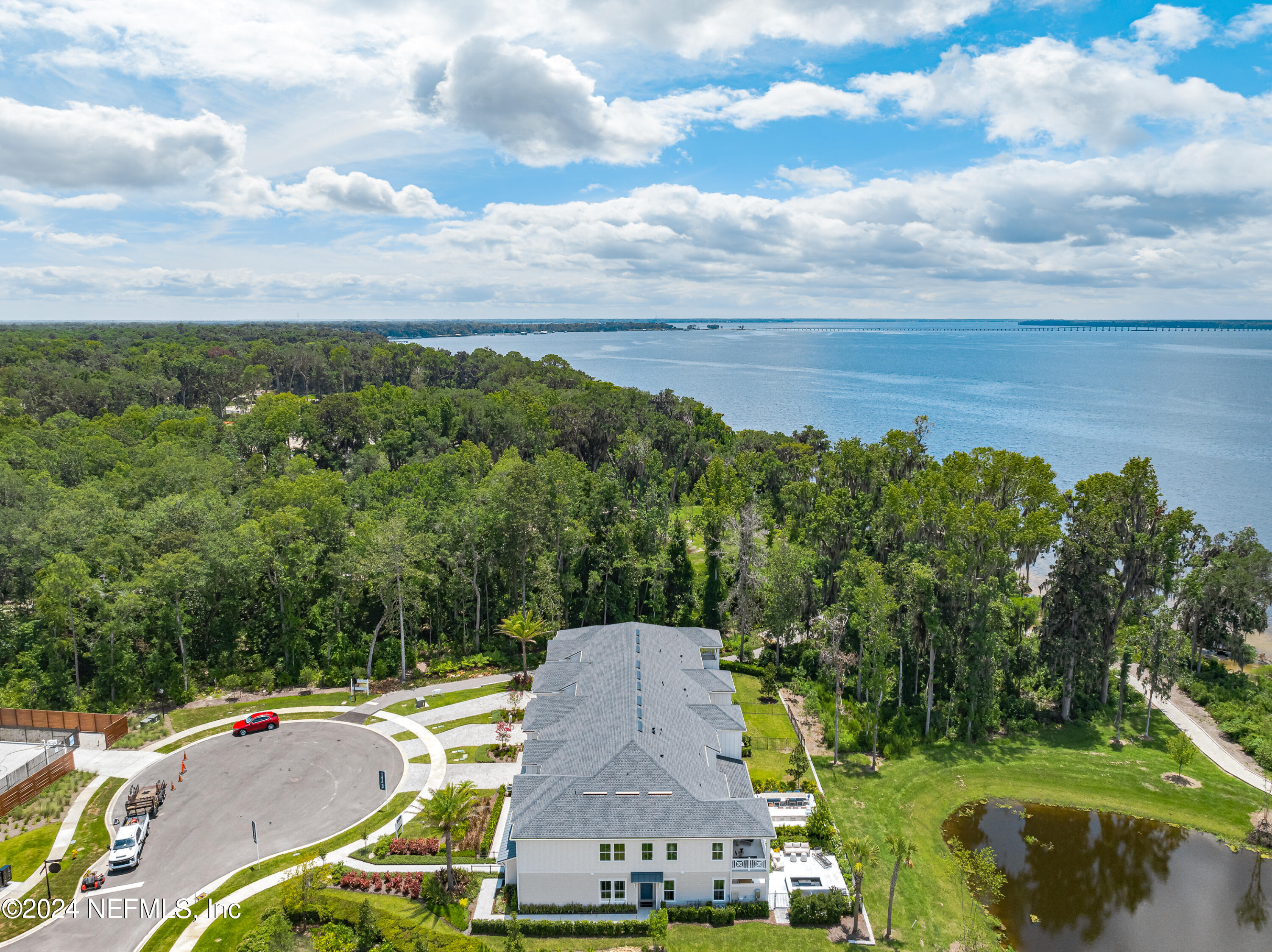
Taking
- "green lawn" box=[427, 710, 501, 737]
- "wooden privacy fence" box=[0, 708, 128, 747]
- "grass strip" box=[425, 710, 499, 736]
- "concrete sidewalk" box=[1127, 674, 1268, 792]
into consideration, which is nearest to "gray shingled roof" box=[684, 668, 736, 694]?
"green lawn" box=[427, 710, 501, 737]

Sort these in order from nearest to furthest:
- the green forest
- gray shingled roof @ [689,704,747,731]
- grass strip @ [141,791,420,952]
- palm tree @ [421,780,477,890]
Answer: grass strip @ [141,791,420,952]
palm tree @ [421,780,477,890]
gray shingled roof @ [689,704,747,731]
the green forest

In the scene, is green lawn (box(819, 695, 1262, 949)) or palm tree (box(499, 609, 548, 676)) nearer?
green lawn (box(819, 695, 1262, 949))

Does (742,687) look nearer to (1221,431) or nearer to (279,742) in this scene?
(279,742)

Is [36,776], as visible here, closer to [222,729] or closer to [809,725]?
[222,729]

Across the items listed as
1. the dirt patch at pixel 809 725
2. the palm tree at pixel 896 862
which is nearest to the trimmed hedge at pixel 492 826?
the palm tree at pixel 896 862

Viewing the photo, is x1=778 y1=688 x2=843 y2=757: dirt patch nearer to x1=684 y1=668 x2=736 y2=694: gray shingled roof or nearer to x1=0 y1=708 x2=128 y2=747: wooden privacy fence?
x1=684 y1=668 x2=736 y2=694: gray shingled roof

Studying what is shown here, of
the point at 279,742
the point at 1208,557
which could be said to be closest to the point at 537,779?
the point at 279,742

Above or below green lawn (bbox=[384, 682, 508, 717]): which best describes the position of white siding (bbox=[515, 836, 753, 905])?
above
